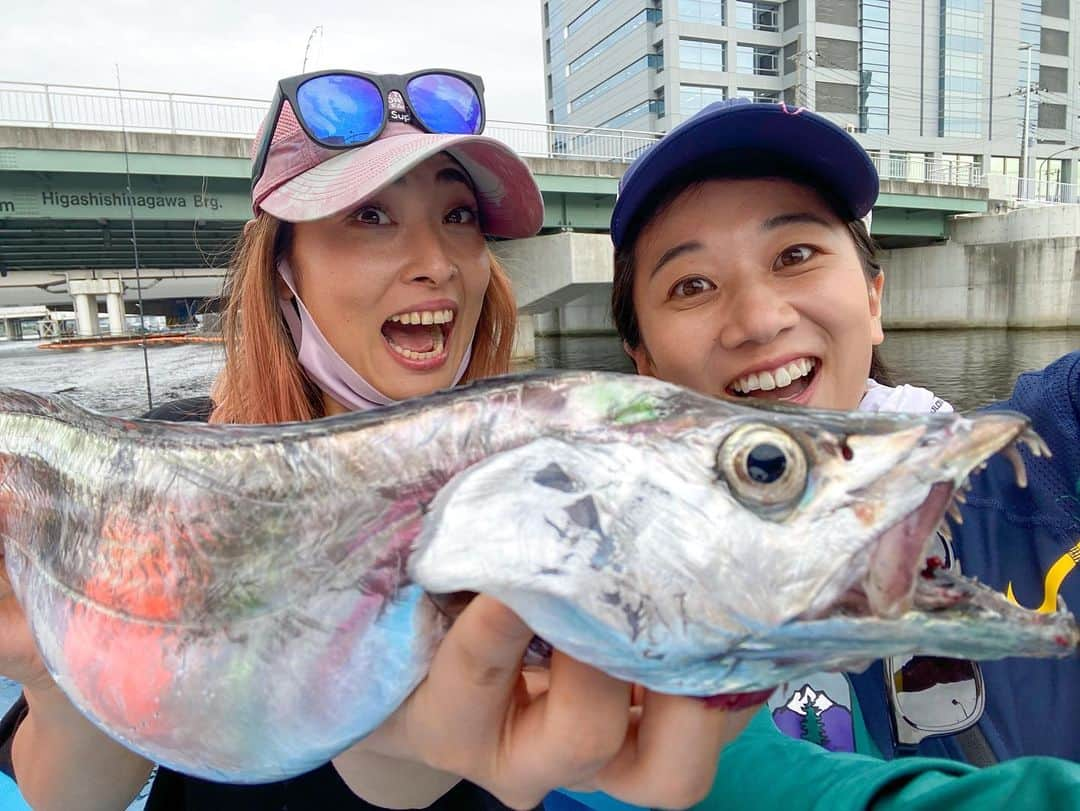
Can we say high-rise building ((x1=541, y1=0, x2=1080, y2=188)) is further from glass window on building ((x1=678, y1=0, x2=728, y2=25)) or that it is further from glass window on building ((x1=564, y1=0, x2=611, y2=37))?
glass window on building ((x1=564, y1=0, x2=611, y2=37))

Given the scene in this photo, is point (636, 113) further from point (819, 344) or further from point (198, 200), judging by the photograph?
point (819, 344)

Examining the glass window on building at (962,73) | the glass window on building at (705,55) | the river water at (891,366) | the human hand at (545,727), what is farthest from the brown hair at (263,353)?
the glass window on building at (962,73)

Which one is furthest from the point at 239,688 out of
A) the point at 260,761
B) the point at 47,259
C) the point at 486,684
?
the point at 47,259

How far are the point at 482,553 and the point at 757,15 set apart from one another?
2341 inches

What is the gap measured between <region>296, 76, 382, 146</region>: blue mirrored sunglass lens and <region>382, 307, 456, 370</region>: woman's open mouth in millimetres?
700

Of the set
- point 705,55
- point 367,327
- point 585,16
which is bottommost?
point 367,327

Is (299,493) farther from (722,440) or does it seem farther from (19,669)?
(19,669)

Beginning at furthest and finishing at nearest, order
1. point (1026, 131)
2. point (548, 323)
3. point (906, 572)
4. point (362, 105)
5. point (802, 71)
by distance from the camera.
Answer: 1. point (802, 71)
2. point (548, 323)
3. point (1026, 131)
4. point (362, 105)
5. point (906, 572)

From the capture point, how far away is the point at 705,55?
162 feet

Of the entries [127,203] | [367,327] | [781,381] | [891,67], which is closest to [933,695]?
[781,381]

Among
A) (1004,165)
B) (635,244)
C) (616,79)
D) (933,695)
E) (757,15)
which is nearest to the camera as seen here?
(933,695)

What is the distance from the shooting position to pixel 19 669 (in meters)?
1.88

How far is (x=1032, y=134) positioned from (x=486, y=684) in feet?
202

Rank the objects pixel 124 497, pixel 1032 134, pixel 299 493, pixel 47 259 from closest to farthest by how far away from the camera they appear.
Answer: pixel 299 493
pixel 124 497
pixel 47 259
pixel 1032 134
